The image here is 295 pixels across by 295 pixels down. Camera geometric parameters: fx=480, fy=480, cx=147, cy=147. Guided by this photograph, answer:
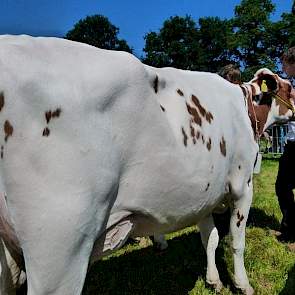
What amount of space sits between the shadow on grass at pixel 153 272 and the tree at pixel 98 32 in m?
44.9

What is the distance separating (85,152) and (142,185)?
18.3 inches

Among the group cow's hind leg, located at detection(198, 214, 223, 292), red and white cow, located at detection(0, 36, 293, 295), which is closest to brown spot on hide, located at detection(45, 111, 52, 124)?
red and white cow, located at detection(0, 36, 293, 295)

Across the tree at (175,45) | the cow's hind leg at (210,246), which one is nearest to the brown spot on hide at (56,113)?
the cow's hind leg at (210,246)

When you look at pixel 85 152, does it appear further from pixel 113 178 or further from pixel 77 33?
pixel 77 33

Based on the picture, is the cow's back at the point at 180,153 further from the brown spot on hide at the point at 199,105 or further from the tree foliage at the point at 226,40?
the tree foliage at the point at 226,40

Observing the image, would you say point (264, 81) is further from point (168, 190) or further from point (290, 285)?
point (168, 190)

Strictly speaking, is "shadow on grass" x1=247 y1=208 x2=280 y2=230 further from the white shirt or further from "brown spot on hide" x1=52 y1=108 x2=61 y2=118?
"brown spot on hide" x1=52 y1=108 x2=61 y2=118

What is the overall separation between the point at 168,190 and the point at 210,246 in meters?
1.97

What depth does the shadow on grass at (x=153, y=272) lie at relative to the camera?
438 centimetres

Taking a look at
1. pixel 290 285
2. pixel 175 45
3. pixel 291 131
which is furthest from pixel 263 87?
pixel 175 45

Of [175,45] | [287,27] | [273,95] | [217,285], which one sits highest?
[287,27]

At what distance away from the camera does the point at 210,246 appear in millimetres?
4449

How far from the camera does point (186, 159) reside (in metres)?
2.76

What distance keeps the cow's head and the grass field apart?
1.45 meters
